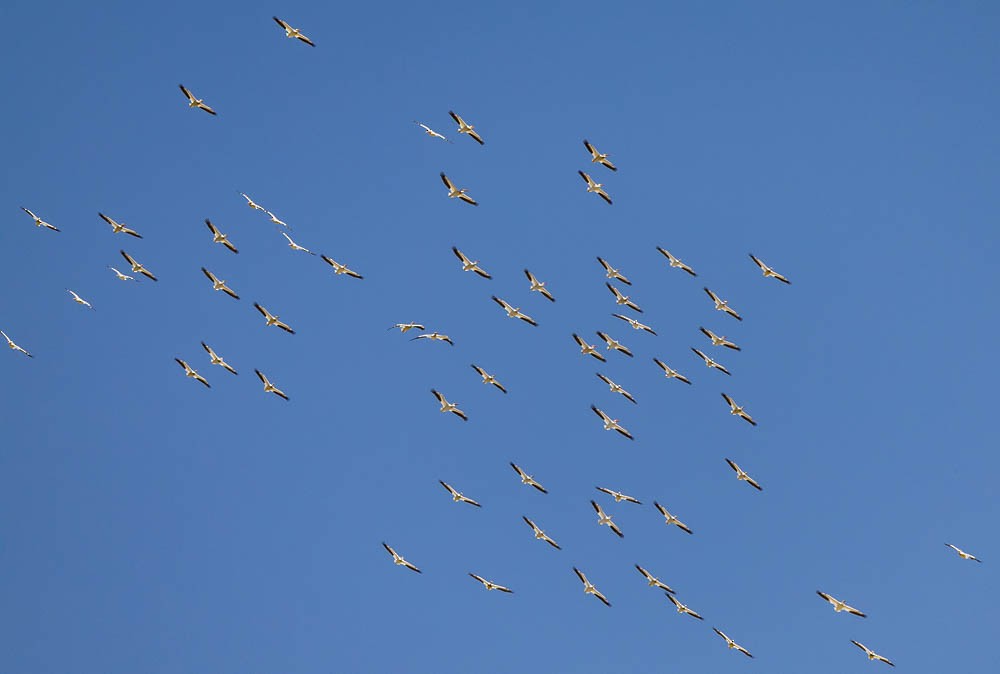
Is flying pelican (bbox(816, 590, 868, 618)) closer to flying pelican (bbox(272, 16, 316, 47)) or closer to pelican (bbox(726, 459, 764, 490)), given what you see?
pelican (bbox(726, 459, 764, 490))

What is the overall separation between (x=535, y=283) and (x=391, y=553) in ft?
59.6

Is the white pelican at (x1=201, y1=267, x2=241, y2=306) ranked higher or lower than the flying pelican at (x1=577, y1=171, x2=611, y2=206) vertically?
lower

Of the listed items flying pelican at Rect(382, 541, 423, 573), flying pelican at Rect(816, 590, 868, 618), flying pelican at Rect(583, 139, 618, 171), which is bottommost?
flying pelican at Rect(382, 541, 423, 573)

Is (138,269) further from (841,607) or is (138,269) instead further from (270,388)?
(841,607)

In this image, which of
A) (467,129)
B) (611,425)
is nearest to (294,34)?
(467,129)

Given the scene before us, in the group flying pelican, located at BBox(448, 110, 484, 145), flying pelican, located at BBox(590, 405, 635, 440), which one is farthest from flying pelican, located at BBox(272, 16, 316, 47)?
flying pelican, located at BBox(590, 405, 635, 440)

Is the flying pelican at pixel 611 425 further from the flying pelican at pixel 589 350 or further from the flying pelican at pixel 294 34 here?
the flying pelican at pixel 294 34

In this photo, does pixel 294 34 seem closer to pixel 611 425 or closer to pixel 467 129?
pixel 467 129

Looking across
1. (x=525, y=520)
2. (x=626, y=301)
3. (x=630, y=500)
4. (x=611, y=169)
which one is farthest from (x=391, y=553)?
(x=611, y=169)

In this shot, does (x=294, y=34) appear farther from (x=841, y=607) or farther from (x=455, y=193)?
(x=841, y=607)

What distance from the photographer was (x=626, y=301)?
9138 cm

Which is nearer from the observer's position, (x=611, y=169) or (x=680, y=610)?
(x=611, y=169)

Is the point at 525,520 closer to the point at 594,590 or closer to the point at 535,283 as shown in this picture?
the point at 594,590

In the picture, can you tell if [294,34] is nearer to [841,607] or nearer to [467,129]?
[467,129]
